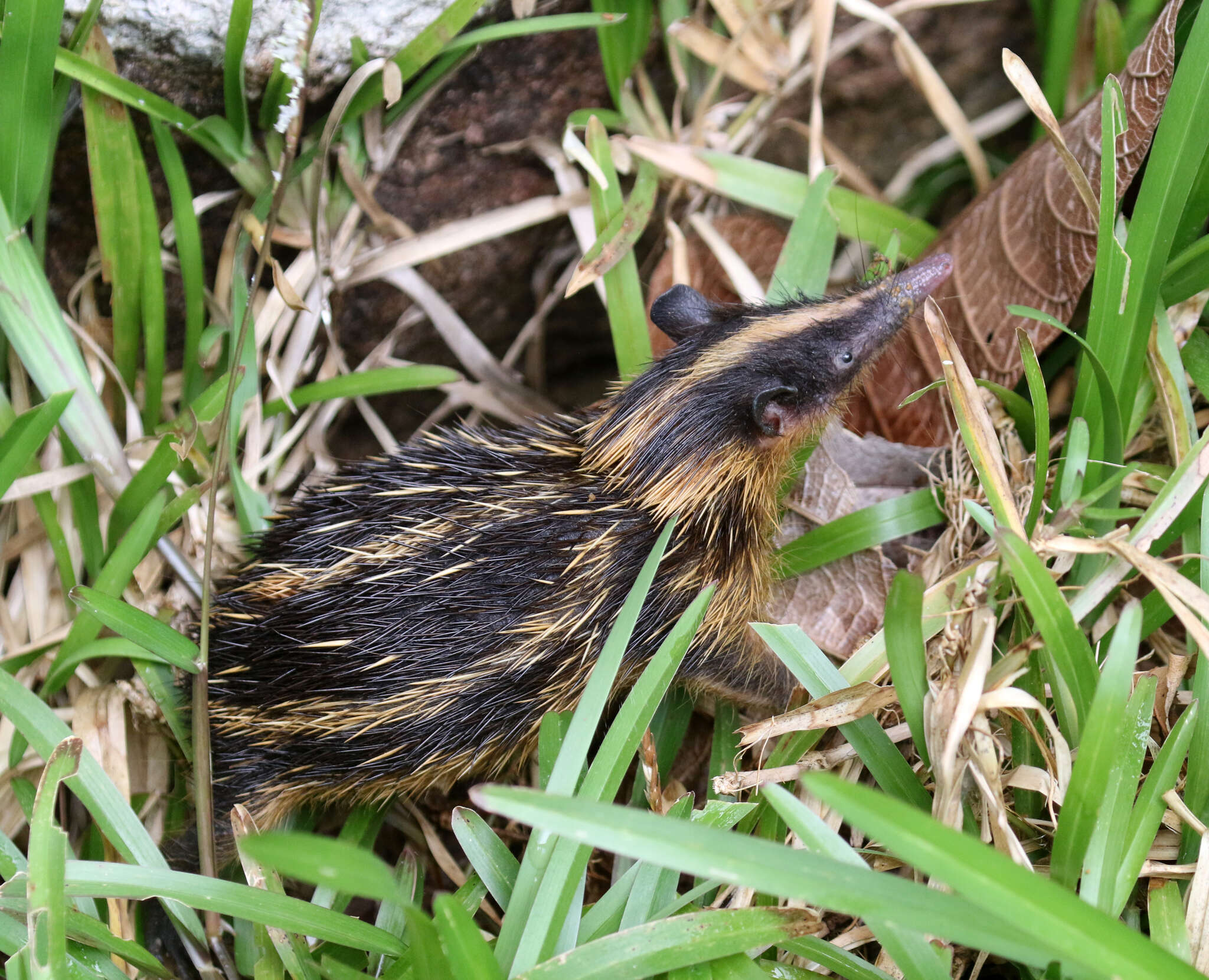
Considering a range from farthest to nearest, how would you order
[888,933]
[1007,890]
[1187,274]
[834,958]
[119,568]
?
[119,568] → [1187,274] → [834,958] → [888,933] → [1007,890]

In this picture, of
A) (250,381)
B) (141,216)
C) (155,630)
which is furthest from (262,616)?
(141,216)

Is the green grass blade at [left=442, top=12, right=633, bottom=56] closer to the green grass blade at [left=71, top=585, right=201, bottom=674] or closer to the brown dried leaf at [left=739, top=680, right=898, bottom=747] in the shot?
the green grass blade at [left=71, top=585, right=201, bottom=674]

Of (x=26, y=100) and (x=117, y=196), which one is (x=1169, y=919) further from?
(x=26, y=100)

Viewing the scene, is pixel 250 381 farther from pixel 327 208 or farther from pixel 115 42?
pixel 115 42

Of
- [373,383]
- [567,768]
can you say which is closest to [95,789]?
[567,768]

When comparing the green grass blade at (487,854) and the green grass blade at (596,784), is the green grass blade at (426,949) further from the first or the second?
the green grass blade at (487,854)

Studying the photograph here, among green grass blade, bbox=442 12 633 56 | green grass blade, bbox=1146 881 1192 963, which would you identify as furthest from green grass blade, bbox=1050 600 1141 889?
green grass blade, bbox=442 12 633 56

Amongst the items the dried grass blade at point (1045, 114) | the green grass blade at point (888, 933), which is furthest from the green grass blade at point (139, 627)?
the dried grass blade at point (1045, 114)
